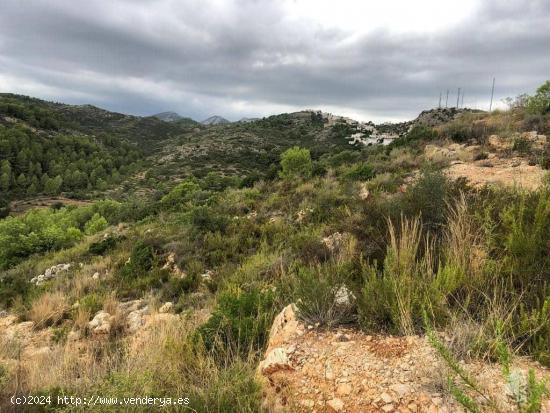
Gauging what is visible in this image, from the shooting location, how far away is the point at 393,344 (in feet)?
7.70

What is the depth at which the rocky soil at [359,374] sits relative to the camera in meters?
1.88

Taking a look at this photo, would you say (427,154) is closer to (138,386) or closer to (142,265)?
(142,265)

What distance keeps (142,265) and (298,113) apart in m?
101

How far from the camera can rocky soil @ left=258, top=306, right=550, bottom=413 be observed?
6.17 feet

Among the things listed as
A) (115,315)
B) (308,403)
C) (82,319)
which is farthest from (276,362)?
(82,319)

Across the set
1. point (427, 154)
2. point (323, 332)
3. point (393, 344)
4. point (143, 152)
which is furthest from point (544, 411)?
point (143, 152)

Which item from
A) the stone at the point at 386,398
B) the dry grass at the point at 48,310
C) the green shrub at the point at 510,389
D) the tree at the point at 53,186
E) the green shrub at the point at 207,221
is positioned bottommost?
the tree at the point at 53,186

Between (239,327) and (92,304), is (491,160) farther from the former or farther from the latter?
(92,304)

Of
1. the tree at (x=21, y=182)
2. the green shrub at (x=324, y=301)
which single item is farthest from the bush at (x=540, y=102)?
the tree at (x=21, y=182)

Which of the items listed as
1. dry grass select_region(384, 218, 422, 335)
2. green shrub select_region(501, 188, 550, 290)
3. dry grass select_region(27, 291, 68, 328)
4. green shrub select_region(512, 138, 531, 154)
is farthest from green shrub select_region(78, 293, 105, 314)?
green shrub select_region(512, 138, 531, 154)

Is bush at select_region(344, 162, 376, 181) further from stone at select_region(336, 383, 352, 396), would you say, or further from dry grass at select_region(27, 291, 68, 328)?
stone at select_region(336, 383, 352, 396)

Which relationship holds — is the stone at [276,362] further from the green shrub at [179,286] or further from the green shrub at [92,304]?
the green shrub at [92,304]

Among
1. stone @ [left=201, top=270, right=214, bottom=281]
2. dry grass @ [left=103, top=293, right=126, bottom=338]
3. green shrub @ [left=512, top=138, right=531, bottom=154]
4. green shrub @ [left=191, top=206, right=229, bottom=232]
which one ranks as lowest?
dry grass @ [left=103, top=293, right=126, bottom=338]

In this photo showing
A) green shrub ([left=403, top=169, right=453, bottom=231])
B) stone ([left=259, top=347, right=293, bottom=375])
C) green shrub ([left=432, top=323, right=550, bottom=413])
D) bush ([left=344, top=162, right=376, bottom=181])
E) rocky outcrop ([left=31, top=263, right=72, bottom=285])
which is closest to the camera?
green shrub ([left=432, top=323, right=550, bottom=413])
